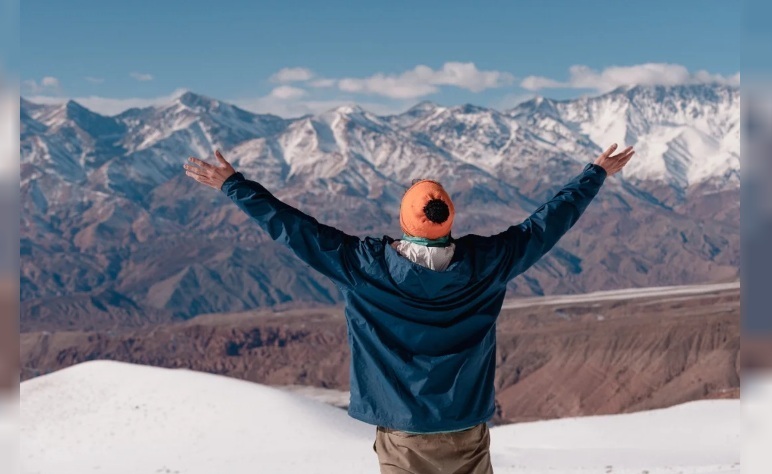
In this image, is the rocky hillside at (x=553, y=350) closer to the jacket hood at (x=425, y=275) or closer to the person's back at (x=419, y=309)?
the person's back at (x=419, y=309)

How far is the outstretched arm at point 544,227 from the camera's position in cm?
488

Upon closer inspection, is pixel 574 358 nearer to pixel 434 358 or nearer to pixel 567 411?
pixel 567 411

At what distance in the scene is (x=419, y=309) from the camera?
473 centimetres

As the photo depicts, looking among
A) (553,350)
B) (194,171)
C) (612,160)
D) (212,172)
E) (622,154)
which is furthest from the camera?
(553,350)

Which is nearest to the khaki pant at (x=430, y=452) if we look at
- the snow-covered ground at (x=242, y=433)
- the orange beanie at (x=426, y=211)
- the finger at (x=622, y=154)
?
the orange beanie at (x=426, y=211)

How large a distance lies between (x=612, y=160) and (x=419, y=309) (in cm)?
157

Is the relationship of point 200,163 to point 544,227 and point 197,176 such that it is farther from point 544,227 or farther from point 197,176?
point 544,227

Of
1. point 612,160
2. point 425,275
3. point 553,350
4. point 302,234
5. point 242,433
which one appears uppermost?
point 612,160

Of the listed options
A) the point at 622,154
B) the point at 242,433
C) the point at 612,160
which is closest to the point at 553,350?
the point at 242,433

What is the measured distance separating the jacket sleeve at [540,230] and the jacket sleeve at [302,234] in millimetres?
759

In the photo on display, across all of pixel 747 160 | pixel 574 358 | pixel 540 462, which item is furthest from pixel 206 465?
pixel 574 358

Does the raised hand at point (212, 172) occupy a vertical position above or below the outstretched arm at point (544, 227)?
above

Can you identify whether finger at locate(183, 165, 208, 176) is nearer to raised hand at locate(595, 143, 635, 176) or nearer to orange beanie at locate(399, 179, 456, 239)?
orange beanie at locate(399, 179, 456, 239)

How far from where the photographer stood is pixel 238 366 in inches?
6014
